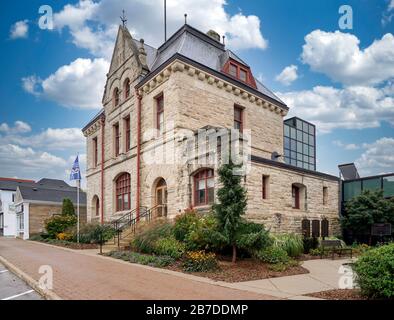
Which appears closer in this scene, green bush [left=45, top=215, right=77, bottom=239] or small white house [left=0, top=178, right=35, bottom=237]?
green bush [left=45, top=215, right=77, bottom=239]

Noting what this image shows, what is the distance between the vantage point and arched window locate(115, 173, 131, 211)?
72.8ft

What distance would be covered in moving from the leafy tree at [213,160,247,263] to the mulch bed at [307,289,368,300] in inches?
153

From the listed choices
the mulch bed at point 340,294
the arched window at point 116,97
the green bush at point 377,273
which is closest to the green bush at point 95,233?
the arched window at point 116,97

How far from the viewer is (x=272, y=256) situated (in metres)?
11.1

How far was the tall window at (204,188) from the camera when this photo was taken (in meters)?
15.5

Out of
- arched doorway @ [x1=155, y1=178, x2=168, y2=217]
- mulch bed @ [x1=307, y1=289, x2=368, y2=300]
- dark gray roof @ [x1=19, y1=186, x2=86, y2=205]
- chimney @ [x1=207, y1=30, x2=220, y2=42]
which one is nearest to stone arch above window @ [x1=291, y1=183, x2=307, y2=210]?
arched doorway @ [x1=155, y1=178, x2=168, y2=217]

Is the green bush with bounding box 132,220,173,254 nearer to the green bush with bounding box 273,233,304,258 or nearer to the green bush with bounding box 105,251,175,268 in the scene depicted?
the green bush with bounding box 105,251,175,268

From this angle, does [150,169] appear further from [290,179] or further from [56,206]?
[56,206]

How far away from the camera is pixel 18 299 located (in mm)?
7184

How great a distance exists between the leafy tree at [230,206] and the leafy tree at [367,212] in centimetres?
1044

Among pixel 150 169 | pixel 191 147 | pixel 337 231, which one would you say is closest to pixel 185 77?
pixel 191 147

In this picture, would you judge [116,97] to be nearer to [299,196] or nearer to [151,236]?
[151,236]

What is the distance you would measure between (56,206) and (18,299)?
29442 mm

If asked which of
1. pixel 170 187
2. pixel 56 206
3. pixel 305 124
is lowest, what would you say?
pixel 56 206
